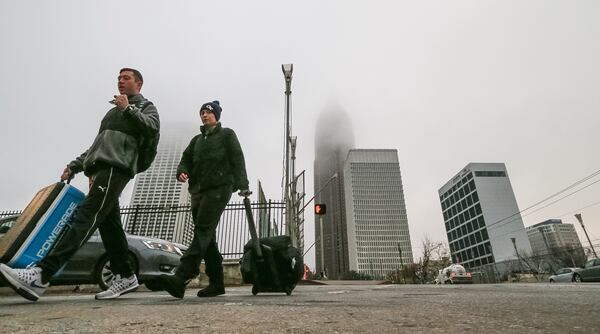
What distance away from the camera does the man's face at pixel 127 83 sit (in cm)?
327

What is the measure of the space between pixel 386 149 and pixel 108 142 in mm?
167082

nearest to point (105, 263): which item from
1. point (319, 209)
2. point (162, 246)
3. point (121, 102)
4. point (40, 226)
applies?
point (162, 246)

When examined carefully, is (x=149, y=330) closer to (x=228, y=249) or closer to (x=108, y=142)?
(x=108, y=142)

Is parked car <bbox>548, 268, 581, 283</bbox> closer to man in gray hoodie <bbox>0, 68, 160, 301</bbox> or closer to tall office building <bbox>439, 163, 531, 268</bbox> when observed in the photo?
man in gray hoodie <bbox>0, 68, 160, 301</bbox>

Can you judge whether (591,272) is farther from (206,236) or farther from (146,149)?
(146,149)

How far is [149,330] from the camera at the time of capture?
1.18m

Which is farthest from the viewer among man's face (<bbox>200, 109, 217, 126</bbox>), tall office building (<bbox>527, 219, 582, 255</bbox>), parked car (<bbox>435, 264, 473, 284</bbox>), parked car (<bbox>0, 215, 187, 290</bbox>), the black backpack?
tall office building (<bbox>527, 219, 582, 255</bbox>)

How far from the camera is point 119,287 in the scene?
121 inches

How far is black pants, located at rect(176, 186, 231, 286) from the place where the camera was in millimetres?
2924

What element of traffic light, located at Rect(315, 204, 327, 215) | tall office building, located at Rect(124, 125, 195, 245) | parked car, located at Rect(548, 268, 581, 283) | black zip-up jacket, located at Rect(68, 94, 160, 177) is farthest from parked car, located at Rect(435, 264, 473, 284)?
black zip-up jacket, located at Rect(68, 94, 160, 177)

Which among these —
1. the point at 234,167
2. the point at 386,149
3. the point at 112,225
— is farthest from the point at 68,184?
the point at 386,149

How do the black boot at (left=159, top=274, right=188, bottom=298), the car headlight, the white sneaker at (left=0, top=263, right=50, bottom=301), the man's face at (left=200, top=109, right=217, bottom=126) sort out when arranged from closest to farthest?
the white sneaker at (left=0, top=263, right=50, bottom=301), the black boot at (left=159, top=274, right=188, bottom=298), the man's face at (left=200, top=109, right=217, bottom=126), the car headlight

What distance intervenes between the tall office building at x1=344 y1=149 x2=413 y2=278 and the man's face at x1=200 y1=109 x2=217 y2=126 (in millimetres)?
141295

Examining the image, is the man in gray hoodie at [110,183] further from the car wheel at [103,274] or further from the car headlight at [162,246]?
the car wheel at [103,274]
